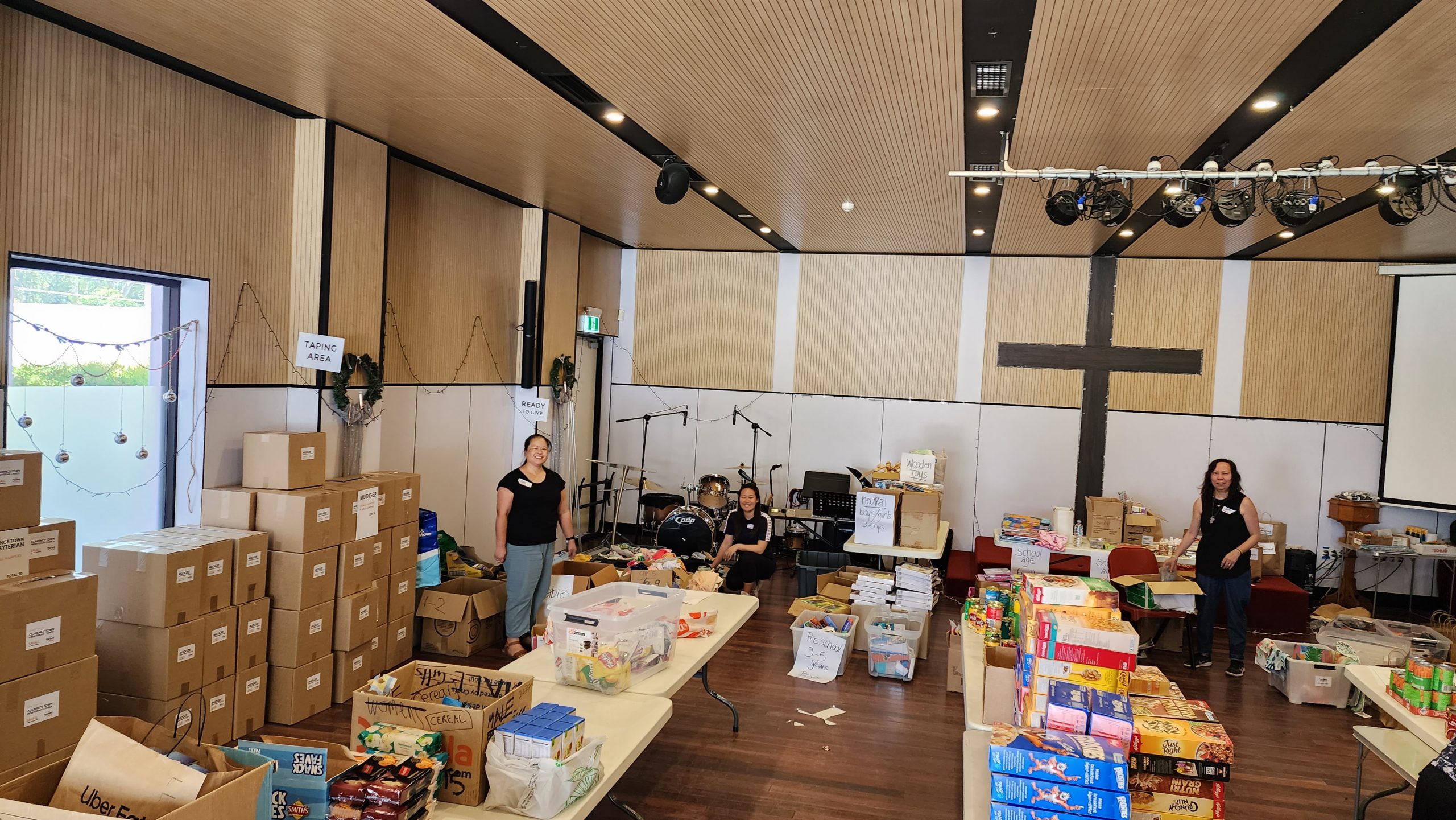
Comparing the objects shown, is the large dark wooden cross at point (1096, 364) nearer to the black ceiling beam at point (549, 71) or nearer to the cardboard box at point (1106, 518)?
the cardboard box at point (1106, 518)

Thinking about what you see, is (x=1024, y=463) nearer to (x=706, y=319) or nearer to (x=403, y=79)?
(x=706, y=319)

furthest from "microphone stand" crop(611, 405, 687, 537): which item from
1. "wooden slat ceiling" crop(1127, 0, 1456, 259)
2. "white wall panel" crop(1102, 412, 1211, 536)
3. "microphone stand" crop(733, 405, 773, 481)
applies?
"wooden slat ceiling" crop(1127, 0, 1456, 259)

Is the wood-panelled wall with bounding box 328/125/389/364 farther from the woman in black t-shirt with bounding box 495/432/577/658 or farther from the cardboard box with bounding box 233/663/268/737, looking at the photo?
the cardboard box with bounding box 233/663/268/737

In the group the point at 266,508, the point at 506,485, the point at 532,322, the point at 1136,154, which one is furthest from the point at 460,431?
the point at 1136,154

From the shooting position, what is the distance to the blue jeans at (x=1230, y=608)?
261 inches

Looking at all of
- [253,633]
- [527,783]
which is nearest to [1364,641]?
[527,783]

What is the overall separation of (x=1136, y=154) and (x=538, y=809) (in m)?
4.81

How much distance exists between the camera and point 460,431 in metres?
7.65

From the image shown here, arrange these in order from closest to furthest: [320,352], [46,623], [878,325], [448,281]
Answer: [46,623]
[320,352]
[448,281]
[878,325]

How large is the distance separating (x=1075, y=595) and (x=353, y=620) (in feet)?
12.6

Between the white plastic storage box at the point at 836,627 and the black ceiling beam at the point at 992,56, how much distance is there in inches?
125

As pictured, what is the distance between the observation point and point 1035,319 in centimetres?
972

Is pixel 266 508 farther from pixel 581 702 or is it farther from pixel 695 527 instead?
pixel 695 527

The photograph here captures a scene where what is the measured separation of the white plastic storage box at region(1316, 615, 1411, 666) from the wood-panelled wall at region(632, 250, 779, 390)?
19.0 feet
